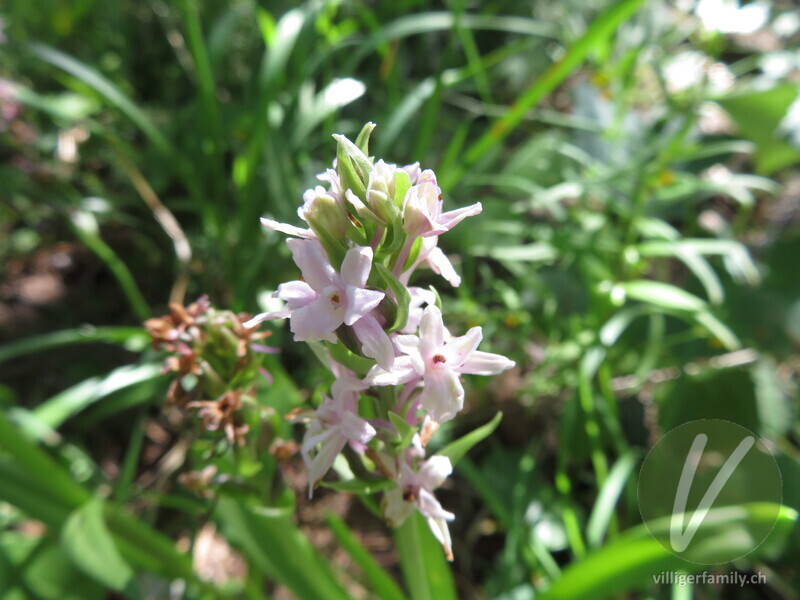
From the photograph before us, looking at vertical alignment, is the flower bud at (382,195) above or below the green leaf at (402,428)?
above

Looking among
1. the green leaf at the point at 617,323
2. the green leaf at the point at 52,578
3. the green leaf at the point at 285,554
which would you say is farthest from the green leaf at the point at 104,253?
the green leaf at the point at 617,323

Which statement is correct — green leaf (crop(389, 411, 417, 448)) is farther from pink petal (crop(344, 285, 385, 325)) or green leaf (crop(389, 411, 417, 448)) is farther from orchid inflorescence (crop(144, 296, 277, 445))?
orchid inflorescence (crop(144, 296, 277, 445))

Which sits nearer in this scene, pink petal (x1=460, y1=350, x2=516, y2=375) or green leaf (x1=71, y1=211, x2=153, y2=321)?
pink petal (x1=460, y1=350, x2=516, y2=375)

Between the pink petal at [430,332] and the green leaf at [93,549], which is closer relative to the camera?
the pink petal at [430,332]

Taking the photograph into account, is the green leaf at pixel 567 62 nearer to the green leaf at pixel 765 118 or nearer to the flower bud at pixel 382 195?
the green leaf at pixel 765 118

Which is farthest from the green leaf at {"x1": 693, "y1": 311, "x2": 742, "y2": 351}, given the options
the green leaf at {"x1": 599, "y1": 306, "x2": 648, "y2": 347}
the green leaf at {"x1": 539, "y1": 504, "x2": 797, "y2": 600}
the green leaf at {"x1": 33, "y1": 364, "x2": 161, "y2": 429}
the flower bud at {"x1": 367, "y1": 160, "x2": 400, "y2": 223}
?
the green leaf at {"x1": 33, "y1": 364, "x2": 161, "y2": 429}

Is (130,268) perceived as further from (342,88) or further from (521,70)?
(521,70)

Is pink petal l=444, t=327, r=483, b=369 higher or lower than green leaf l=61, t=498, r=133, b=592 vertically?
higher
